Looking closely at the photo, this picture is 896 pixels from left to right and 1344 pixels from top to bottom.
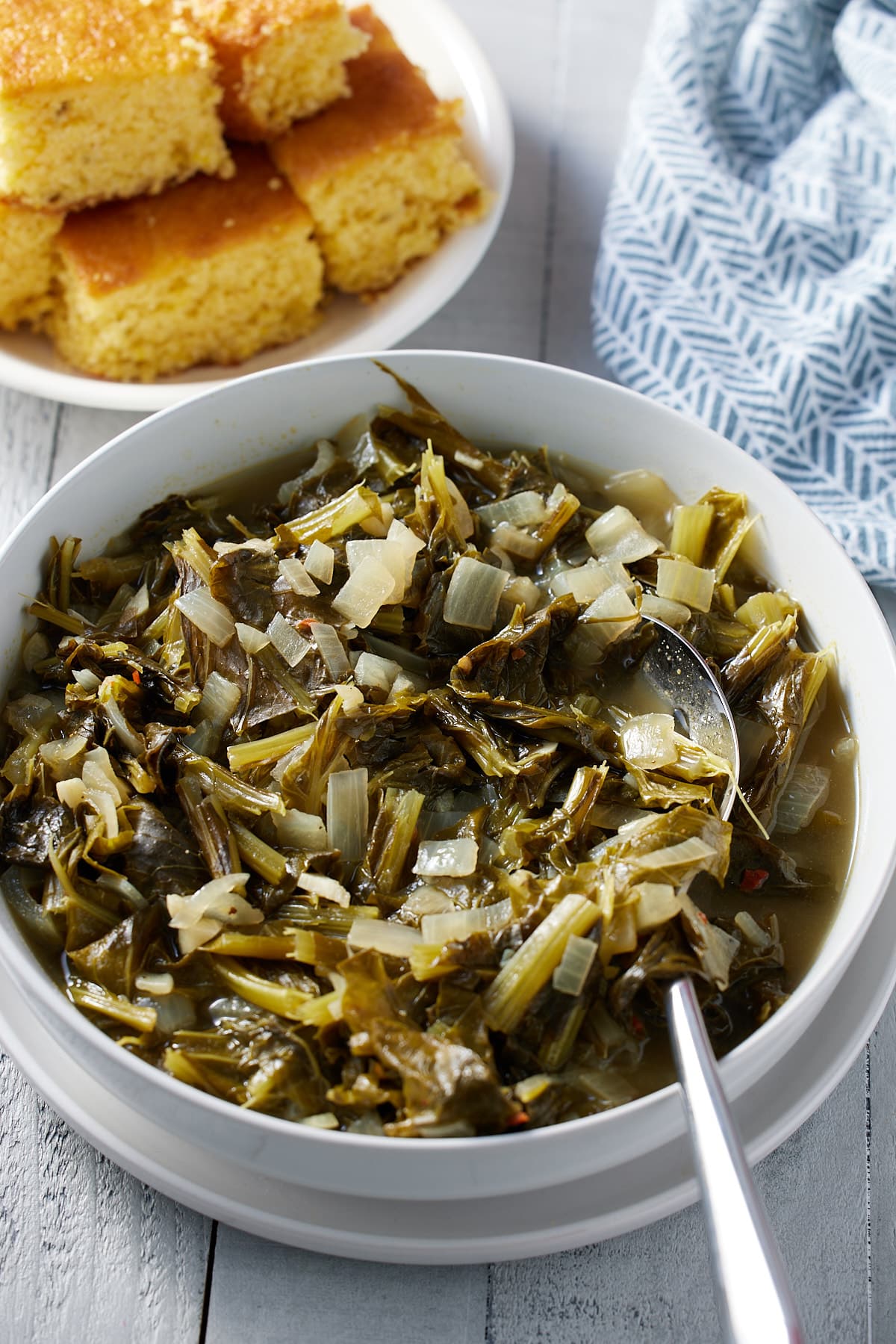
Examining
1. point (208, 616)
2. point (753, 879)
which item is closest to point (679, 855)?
point (753, 879)

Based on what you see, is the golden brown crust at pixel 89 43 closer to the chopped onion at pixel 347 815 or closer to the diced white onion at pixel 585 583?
the diced white onion at pixel 585 583

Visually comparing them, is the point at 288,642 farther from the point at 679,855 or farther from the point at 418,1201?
the point at 418,1201

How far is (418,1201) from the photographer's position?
94.1 inches

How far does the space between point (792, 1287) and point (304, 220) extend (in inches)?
122

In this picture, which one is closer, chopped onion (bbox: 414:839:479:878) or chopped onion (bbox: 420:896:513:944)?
chopped onion (bbox: 420:896:513:944)

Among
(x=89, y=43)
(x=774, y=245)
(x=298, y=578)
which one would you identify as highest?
(x=89, y=43)

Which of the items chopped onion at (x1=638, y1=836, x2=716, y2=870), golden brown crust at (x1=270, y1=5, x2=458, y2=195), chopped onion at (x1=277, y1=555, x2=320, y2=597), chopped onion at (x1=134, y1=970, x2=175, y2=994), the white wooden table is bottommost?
the white wooden table

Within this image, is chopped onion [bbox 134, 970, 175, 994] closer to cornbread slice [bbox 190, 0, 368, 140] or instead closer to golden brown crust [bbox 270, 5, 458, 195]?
golden brown crust [bbox 270, 5, 458, 195]

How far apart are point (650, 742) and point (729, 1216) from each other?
1.02 metres

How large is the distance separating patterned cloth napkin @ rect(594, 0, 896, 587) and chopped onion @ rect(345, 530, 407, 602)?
1415 millimetres

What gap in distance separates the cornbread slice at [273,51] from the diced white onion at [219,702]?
2.04 metres

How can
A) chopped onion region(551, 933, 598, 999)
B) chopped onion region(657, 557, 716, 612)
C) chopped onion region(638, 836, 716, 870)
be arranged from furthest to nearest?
chopped onion region(657, 557, 716, 612) < chopped onion region(638, 836, 716, 870) < chopped onion region(551, 933, 598, 999)

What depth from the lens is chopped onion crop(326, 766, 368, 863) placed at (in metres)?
2.60

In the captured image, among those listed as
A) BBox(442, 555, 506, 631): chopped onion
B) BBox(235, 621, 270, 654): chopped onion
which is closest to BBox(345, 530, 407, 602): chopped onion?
BBox(442, 555, 506, 631): chopped onion
